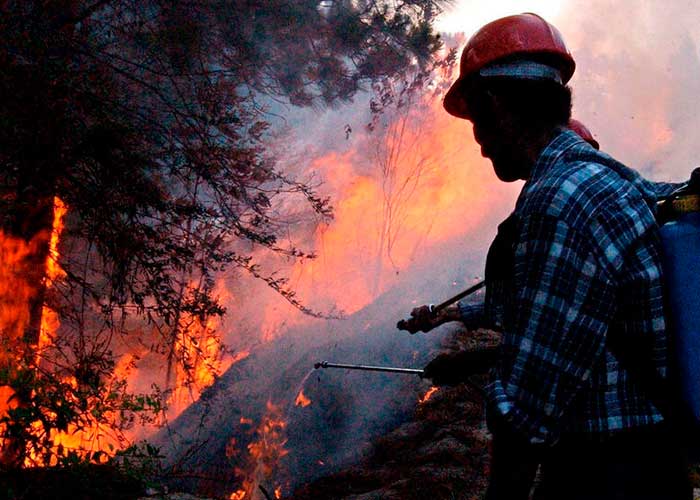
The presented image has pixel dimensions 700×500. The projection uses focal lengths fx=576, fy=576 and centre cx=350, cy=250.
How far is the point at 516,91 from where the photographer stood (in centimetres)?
152

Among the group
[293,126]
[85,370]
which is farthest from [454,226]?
[85,370]

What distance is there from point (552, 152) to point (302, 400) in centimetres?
822

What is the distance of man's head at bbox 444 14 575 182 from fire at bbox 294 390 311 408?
7.86 m

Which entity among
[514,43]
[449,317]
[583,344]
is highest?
[514,43]

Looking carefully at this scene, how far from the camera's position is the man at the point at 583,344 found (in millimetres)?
1138

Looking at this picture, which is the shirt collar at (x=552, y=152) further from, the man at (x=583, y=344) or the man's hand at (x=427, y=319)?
the man's hand at (x=427, y=319)

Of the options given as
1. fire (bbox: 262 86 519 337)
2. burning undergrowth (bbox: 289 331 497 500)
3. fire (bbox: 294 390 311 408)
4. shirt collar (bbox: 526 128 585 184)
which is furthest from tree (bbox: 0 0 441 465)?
fire (bbox: 262 86 519 337)

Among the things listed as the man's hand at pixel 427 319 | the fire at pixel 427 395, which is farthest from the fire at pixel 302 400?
the man's hand at pixel 427 319

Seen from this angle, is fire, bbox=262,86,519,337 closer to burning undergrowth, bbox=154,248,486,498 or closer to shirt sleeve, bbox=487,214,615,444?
burning undergrowth, bbox=154,248,486,498

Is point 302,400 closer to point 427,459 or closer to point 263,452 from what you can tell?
point 263,452

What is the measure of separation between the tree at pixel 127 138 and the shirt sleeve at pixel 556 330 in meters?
2.97

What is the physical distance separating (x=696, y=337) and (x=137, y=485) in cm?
415

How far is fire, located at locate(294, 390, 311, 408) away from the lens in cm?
897

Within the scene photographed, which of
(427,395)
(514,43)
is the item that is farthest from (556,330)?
(427,395)
